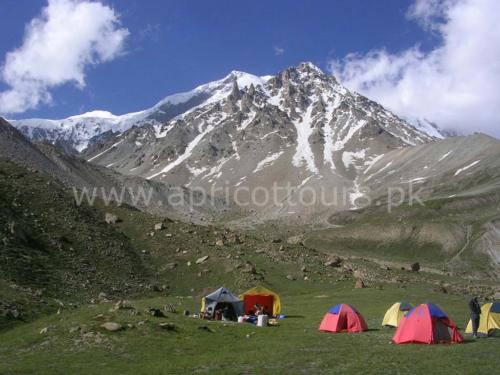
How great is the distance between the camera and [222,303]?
133 feet

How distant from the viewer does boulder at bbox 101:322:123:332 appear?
2898 centimetres

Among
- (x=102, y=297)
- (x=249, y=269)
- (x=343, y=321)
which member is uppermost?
(x=249, y=269)

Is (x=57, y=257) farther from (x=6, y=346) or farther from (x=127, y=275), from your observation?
(x=6, y=346)

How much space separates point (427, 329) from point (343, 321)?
697 cm

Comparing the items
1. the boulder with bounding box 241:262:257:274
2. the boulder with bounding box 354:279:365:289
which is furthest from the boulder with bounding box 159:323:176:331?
the boulder with bounding box 354:279:365:289

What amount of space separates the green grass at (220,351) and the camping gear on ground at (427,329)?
978 mm

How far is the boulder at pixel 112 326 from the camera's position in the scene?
95.1 feet

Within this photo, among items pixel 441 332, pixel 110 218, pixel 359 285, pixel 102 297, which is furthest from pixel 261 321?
pixel 110 218

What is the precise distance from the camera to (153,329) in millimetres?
30125

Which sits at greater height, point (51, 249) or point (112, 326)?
point (51, 249)

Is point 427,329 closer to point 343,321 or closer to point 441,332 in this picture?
point 441,332

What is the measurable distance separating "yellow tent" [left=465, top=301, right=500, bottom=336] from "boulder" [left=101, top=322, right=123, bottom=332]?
20933mm

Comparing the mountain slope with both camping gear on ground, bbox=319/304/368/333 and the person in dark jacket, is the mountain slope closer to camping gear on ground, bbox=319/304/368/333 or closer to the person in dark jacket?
camping gear on ground, bbox=319/304/368/333

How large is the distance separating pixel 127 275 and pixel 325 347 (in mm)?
35930
